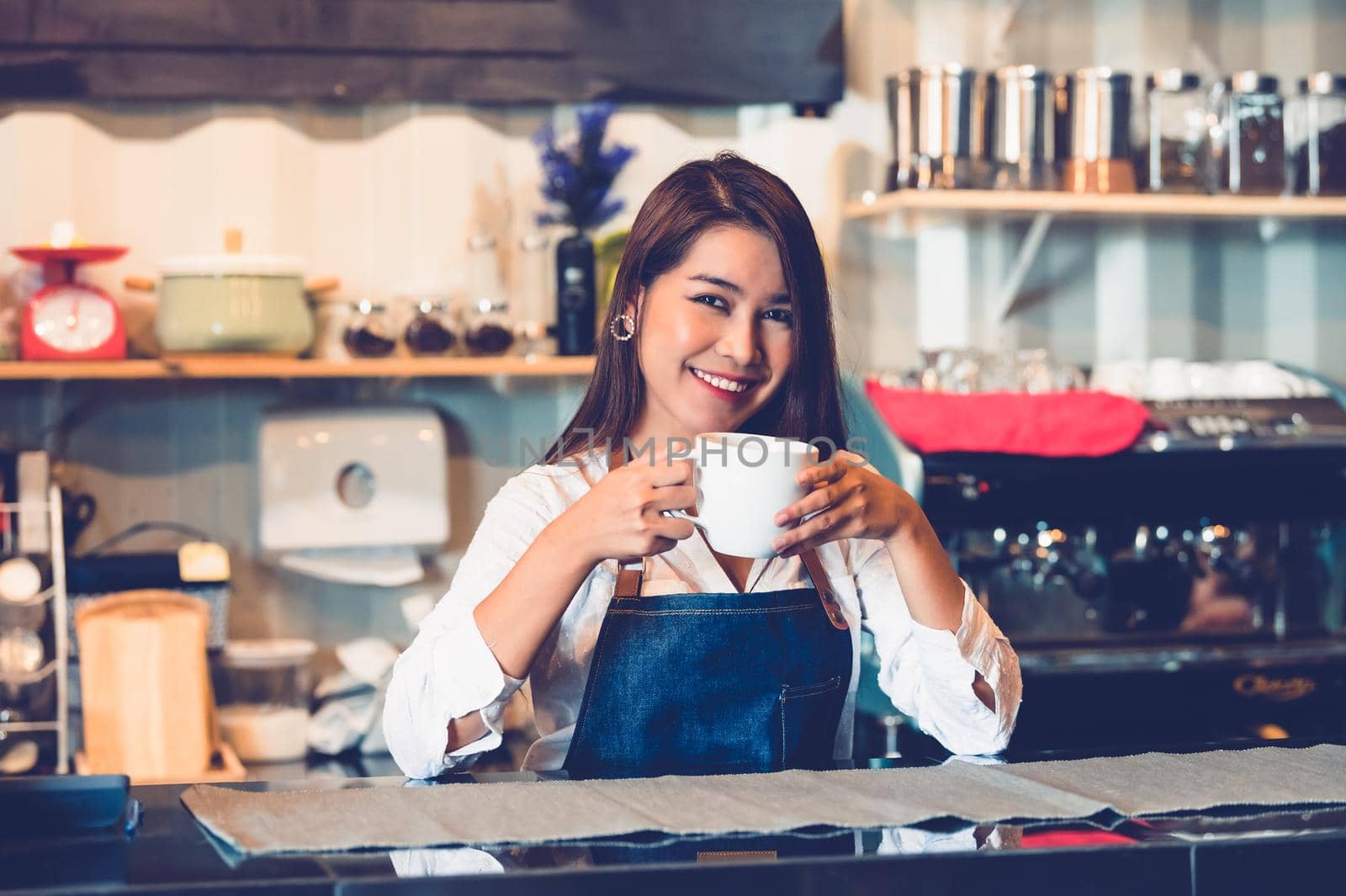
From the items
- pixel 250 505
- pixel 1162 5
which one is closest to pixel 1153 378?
pixel 1162 5

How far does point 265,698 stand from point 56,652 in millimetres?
346

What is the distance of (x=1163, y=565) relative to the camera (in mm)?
2271

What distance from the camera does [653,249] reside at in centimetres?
140

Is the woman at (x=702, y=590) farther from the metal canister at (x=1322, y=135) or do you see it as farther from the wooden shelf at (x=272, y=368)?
the metal canister at (x=1322, y=135)

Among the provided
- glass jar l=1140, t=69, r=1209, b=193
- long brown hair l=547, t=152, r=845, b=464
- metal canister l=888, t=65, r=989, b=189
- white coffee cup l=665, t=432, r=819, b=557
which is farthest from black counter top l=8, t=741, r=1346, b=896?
glass jar l=1140, t=69, r=1209, b=193

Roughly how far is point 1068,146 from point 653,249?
1.35 m

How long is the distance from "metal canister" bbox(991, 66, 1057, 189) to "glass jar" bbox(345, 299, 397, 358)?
1.08 metres

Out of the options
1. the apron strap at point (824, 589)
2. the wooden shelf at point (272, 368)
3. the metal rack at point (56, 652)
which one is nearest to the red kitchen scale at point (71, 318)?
the wooden shelf at point (272, 368)

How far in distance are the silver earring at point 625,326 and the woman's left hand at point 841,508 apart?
32 cm

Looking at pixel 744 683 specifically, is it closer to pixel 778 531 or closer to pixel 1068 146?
pixel 778 531

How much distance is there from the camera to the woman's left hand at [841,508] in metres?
1.02

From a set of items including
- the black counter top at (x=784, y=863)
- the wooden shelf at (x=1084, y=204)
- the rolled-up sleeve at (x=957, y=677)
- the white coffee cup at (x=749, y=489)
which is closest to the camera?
the black counter top at (x=784, y=863)

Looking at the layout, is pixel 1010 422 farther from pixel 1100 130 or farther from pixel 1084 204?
pixel 1100 130

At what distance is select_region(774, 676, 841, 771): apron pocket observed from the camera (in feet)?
4.19
